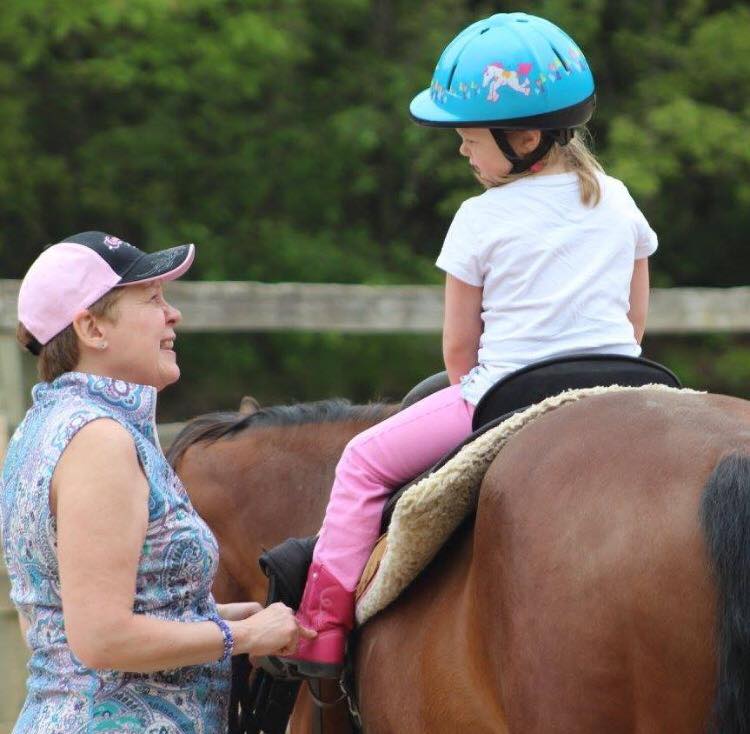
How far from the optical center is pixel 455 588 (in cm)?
253

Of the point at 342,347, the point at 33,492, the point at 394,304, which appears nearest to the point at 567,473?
the point at 33,492

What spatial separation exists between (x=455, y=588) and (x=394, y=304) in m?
2.82

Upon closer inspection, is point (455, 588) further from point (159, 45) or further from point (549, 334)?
point (159, 45)

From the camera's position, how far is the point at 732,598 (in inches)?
74.7

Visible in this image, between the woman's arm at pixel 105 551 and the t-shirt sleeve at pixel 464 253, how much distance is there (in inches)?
32.7

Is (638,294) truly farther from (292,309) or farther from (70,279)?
(292,309)

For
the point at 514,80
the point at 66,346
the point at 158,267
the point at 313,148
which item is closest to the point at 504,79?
the point at 514,80

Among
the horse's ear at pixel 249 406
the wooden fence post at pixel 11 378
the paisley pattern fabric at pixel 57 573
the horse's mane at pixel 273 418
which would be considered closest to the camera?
the paisley pattern fabric at pixel 57 573

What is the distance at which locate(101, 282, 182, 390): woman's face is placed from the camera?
237 cm

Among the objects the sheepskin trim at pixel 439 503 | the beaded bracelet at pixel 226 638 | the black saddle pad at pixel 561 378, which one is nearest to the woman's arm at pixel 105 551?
the beaded bracelet at pixel 226 638

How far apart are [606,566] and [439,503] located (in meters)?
0.52

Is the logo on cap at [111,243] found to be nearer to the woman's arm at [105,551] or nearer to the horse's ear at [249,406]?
the woman's arm at [105,551]

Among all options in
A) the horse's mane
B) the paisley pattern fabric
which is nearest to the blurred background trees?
the horse's mane

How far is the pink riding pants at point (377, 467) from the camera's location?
2.72 meters
